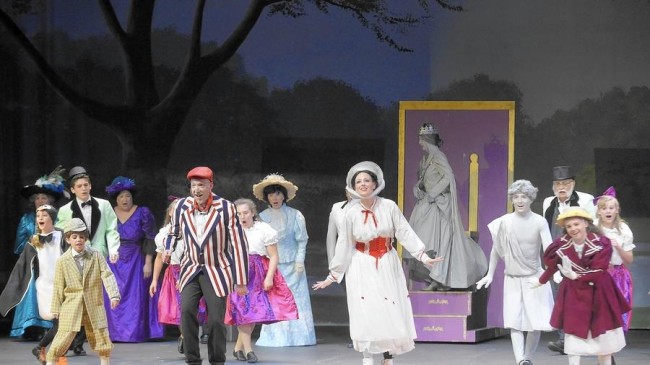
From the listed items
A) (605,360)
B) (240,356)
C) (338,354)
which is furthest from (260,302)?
(605,360)

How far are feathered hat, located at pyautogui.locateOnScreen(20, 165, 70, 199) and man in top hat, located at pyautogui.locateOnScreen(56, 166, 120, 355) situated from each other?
3.38 feet

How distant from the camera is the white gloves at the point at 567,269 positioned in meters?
7.77

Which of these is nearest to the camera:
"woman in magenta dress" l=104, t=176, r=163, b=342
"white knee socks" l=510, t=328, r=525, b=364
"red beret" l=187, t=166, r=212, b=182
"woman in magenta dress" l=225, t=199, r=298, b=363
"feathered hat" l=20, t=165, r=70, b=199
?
"red beret" l=187, t=166, r=212, b=182

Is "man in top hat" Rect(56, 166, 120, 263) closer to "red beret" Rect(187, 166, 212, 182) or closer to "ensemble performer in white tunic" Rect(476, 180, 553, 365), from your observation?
"red beret" Rect(187, 166, 212, 182)

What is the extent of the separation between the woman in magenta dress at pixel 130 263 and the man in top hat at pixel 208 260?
2.83 m

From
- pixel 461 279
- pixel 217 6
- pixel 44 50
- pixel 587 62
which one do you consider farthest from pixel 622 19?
pixel 44 50

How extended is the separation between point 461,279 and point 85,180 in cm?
328

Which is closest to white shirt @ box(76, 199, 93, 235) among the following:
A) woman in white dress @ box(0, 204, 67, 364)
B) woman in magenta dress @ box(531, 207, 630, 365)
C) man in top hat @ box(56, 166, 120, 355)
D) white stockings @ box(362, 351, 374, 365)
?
man in top hat @ box(56, 166, 120, 355)

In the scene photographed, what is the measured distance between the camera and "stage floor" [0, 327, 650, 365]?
368 inches

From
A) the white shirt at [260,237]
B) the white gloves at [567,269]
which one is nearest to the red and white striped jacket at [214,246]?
the white shirt at [260,237]

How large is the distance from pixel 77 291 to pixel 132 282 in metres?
2.68

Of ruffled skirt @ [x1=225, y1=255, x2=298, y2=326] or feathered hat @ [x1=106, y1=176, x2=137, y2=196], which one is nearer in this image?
ruffled skirt @ [x1=225, y1=255, x2=298, y2=326]

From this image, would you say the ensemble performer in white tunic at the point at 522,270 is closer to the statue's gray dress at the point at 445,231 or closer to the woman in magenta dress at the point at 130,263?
the statue's gray dress at the point at 445,231

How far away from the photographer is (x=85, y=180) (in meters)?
9.98
